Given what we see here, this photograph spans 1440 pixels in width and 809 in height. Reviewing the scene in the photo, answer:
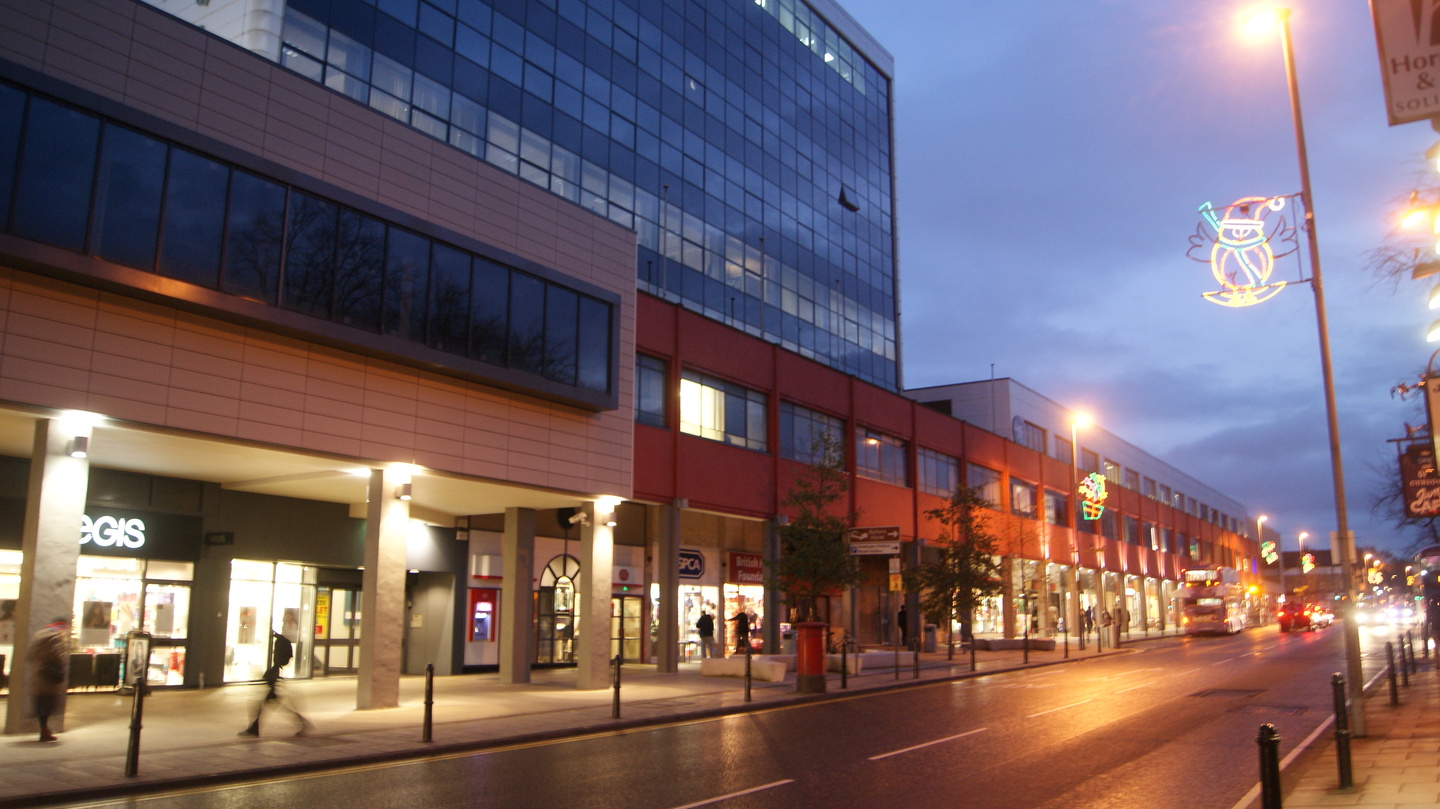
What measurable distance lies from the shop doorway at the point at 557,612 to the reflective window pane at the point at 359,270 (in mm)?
14744

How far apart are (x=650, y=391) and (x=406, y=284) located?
10508 mm

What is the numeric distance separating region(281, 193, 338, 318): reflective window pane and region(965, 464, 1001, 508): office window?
35903 millimetres

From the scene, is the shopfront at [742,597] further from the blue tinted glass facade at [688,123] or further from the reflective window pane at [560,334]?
the reflective window pane at [560,334]

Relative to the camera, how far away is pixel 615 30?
3931 centimetres

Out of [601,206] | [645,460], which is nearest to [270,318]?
[645,460]

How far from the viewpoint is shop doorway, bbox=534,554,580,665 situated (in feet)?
104

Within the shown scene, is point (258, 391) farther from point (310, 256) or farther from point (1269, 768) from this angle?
point (1269, 768)

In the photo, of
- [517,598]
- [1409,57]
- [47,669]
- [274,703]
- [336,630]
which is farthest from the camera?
[336,630]

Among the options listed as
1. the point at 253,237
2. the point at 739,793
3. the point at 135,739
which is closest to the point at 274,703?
the point at 135,739

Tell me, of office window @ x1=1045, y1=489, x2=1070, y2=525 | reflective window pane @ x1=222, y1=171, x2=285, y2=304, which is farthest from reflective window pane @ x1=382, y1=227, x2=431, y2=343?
office window @ x1=1045, y1=489, x2=1070, y2=525

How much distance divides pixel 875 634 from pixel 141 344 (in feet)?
125

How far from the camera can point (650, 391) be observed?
1139 inches

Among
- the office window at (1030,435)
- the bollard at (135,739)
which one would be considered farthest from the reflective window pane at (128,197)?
the office window at (1030,435)

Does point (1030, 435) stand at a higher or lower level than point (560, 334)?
higher
